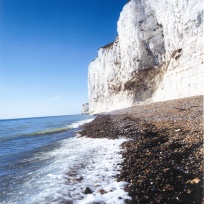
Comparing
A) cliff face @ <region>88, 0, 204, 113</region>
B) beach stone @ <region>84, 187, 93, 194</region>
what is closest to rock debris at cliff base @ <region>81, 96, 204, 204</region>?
beach stone @ <region>84, 187, 93, 194</region>

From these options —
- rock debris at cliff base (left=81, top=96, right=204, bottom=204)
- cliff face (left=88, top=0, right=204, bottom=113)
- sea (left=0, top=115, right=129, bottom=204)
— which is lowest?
sea (left=0, top=115, right=129, bottom=204)

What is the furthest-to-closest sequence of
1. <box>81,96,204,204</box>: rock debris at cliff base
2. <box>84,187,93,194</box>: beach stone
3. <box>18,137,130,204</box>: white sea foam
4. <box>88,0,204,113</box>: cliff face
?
<box>88,0,204,113</box>: cliff face → <box>84,187,93,194</box>: beach stone → <box>18,137,130,204</box>: white sea foam → <box>81,96,204,204</box>: rock debris at cliff base

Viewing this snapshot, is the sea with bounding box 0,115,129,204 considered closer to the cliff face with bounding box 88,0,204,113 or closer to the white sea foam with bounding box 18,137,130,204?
the white sea foam with bounding box 18,137,130,204

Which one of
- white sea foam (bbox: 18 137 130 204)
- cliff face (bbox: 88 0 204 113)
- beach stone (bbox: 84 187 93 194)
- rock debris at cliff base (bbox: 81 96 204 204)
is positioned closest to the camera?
rock debris at cliff base (bbox: 81 96 204 204)

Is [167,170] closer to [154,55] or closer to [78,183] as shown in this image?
[78,183]

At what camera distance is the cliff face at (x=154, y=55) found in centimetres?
2070

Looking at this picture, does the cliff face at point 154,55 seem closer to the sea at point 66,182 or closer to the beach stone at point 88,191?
the sea at point 66,182

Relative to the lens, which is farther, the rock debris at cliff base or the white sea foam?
the white sea foam

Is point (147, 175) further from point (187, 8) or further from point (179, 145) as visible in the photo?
point (187, 8)

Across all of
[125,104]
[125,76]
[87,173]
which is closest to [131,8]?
[125,76]

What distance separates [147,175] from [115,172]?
3.24ft

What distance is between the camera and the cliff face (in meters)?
20.7

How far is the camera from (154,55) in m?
32.6

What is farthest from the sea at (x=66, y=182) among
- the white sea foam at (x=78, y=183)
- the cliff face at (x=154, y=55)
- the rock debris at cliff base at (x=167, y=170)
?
the cliff face at (x=154, y=55)
